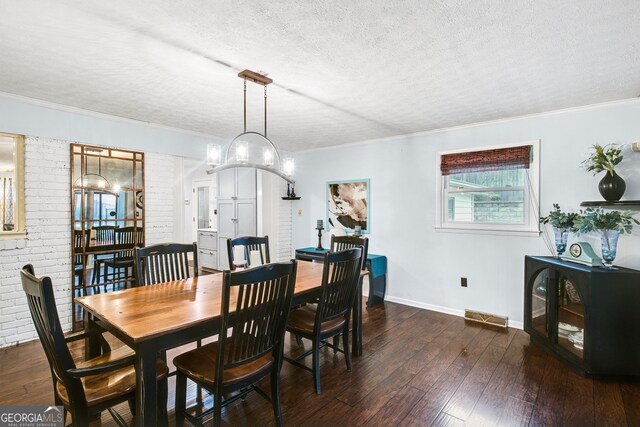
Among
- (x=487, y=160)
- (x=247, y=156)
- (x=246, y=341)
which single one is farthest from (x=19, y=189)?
(x=487, y=160)

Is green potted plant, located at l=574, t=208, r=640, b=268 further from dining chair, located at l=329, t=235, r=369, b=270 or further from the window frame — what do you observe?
the window frame

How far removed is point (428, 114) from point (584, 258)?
1952 mm

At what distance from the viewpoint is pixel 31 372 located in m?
2.49

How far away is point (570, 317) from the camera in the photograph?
2.71 metres

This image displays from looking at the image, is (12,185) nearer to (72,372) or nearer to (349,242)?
(72,372)

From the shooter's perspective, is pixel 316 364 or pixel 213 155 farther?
pixel 213 155

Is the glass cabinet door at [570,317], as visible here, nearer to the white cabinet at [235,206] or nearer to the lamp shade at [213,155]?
the lamp shade at [213,155]

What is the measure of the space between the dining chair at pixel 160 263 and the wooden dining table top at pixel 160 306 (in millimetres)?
201

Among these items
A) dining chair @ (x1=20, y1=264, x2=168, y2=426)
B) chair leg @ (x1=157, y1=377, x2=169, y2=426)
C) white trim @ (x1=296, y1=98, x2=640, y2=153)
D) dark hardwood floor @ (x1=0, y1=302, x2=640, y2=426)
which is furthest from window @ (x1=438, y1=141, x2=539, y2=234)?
dining chair @ (x1=20, y1=264, x2=168, y2=426)

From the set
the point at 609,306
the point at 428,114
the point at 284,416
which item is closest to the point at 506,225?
the point at 609,306

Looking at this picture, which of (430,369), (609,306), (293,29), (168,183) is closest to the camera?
(293,29)

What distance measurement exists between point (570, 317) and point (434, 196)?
187 cm

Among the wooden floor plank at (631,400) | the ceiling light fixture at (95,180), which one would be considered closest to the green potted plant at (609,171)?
the wooden floor plank at (631,400)

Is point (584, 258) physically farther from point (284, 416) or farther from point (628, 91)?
point (284, 416)
